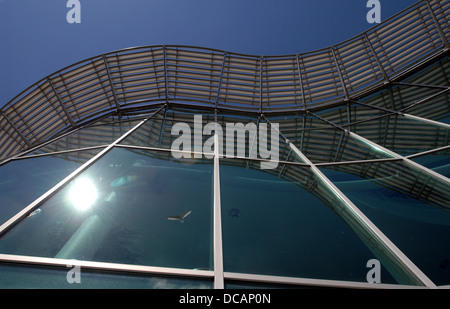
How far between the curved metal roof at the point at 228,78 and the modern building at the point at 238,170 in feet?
0.23

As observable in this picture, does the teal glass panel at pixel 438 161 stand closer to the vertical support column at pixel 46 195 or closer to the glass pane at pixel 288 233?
the glass pane at pixel 288 233

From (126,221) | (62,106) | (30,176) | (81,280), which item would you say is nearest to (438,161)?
(126,221)

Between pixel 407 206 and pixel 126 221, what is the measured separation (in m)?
4.73

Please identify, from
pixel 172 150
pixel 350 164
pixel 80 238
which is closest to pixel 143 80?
pixel 172 150

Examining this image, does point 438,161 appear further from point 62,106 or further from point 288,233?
point 62,106

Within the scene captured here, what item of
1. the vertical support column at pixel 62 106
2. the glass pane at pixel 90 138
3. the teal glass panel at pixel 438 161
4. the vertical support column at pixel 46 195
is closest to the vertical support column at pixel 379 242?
the teal glass panel at pixel 438 161

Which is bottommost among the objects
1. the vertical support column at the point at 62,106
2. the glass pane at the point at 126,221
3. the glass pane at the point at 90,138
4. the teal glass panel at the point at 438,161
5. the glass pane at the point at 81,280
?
the glass pane at the point at 81,280

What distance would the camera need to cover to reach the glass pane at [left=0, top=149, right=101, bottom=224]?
4.81 meters

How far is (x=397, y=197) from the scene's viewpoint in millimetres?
5586

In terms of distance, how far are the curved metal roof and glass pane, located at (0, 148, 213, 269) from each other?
898 centimetres

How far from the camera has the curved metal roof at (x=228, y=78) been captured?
13477 millimetres

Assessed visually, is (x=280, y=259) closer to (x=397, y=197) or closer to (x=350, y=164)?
(x=397, y=197)

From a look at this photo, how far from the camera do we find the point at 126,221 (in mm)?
4301
